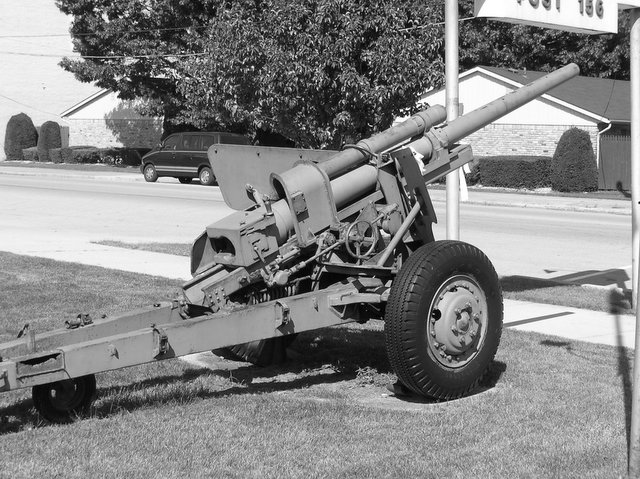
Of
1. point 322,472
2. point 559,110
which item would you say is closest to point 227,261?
point 322,472

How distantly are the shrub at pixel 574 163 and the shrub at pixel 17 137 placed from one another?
108 ft

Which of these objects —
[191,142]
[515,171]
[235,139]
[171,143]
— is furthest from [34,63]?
[515,171]

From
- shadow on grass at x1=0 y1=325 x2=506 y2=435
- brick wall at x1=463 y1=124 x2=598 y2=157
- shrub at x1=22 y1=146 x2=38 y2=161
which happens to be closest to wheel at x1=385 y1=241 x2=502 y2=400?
shadow on grass at x1=0 y1=325 x2=506 y2=435

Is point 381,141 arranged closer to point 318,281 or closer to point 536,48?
point 318,281

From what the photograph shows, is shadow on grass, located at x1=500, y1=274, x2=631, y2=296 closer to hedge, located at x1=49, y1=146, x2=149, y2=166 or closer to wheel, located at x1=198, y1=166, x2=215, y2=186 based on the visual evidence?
wheel, located at x1=198, y1=166, x2=215, y2=186

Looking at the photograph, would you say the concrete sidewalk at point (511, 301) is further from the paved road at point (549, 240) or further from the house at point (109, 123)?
the house at point (109, 123)

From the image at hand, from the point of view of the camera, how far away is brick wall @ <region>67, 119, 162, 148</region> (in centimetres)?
5112

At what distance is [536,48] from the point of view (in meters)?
44.0

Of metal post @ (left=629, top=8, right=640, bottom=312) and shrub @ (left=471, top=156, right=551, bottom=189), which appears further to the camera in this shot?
shrub @ (left=471, top=156, right=551, bottom=189)

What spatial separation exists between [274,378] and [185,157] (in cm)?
2885

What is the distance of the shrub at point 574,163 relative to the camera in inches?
1221

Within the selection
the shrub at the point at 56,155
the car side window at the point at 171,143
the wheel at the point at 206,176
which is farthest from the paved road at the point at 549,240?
the shrub at the point at 56,155

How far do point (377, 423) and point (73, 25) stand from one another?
132ft

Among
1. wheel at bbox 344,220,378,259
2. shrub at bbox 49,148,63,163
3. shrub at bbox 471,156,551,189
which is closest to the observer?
wheel at bbox 344,220,378,259
